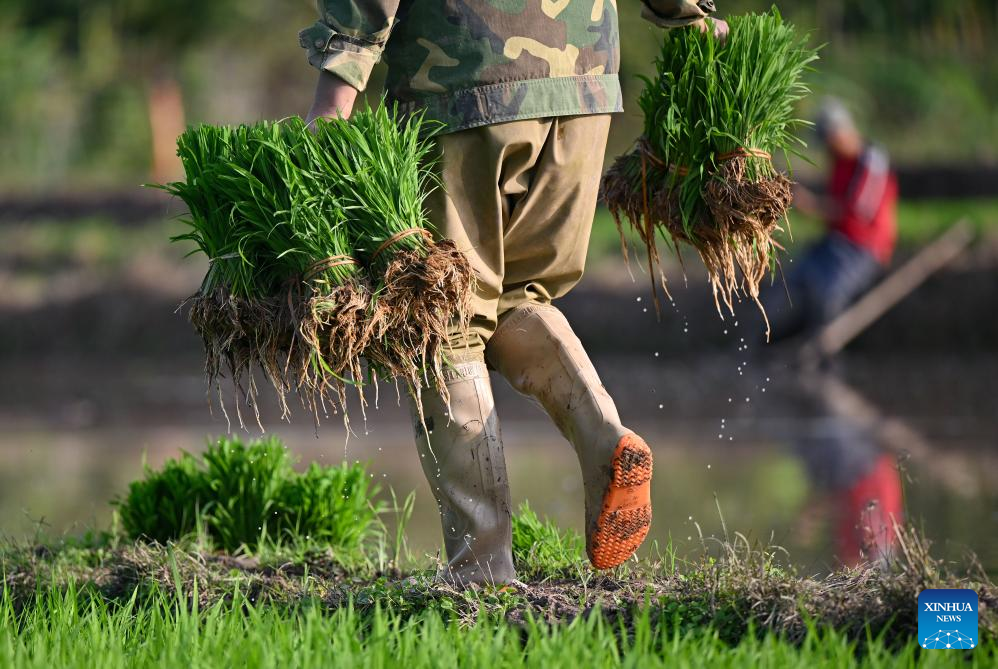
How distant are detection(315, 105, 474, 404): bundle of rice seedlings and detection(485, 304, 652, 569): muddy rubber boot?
27 centimetres

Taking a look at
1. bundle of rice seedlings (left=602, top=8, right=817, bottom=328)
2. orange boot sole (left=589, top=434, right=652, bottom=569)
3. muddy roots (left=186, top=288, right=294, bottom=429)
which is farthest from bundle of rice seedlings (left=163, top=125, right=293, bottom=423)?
bundle of rice seedlings (left=602, top=8, right=817, bottom=328)

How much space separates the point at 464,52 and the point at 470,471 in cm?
94

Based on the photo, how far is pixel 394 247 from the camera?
278 centimetres

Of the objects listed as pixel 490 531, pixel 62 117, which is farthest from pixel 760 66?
pixel 62 117

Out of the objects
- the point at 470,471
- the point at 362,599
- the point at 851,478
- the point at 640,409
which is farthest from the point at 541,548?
the point at 640,409

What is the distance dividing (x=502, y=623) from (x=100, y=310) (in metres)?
8.98

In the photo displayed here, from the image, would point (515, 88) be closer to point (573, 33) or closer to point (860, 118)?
point (573, 33)

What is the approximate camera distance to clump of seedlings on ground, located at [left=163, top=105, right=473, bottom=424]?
2.75 m

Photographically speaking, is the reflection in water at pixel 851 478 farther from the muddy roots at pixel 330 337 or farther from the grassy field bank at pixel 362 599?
the muddy roots at pixel 330 337

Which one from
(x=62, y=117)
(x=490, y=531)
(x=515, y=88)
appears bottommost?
(x=490, y=531)

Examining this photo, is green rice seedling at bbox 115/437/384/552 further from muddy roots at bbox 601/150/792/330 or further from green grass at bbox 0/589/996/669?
muddy roots at bbox 601/150/792/330

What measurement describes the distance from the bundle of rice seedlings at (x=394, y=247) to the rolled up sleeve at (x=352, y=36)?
13 centimetres

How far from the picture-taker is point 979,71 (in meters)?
18.2

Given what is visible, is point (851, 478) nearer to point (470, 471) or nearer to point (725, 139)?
point (725, 139)
